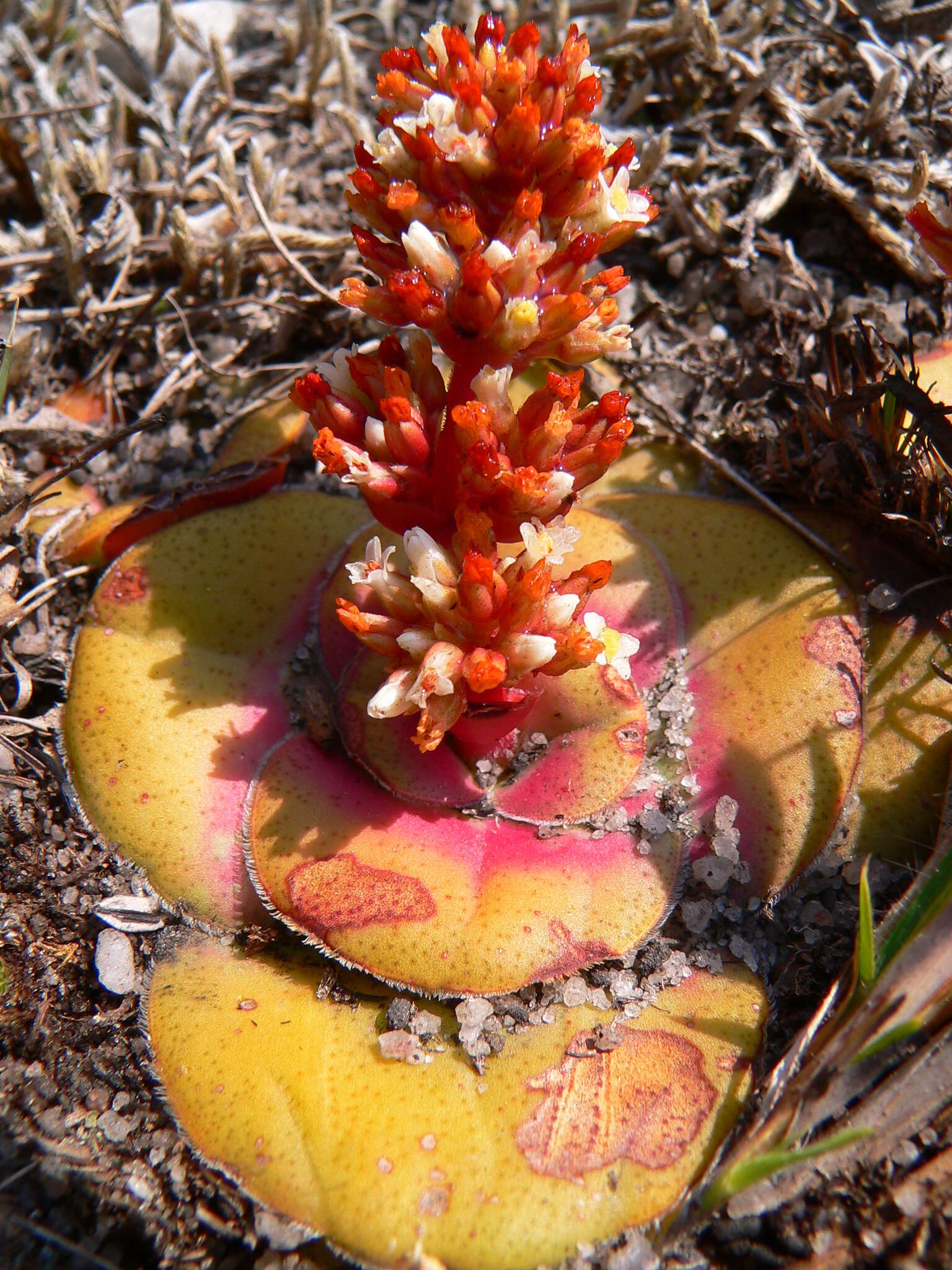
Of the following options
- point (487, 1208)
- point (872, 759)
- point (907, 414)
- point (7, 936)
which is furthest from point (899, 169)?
point (7, 936)

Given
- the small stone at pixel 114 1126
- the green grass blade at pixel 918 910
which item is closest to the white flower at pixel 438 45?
the green grass blade at pixel 918 910

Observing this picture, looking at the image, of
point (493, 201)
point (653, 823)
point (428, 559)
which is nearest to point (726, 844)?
point (653, 823)

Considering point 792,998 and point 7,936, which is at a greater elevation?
point 792,998

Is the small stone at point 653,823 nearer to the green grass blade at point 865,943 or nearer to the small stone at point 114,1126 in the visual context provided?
the green grass blade at point 865,943

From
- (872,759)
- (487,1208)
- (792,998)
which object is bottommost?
(487,1208)

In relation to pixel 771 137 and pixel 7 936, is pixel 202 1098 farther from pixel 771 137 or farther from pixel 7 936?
pixel 771 137

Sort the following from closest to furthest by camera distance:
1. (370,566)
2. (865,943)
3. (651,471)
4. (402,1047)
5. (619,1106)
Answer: (865,943) → (619,1106) → (402,1047) → (370,566) → (651,471)

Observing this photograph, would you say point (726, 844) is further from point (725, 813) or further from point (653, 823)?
point (653, 823)

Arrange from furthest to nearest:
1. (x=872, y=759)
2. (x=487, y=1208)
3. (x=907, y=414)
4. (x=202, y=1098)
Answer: (x=907, y=414), (x=872, y=759), (x=202, y=1098), (x=487, y=1208)
